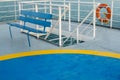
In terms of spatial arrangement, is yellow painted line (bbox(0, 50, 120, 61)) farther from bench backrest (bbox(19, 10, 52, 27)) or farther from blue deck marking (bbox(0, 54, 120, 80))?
bench backrest (bbox(19, 10, 52, 27))

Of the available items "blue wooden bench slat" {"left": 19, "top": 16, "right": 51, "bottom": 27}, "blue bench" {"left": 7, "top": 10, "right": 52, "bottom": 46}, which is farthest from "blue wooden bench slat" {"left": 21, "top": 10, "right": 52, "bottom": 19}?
"blue wooden bench slat" {"left": 19, "top": 16, "right": 51, "bottom": 27}

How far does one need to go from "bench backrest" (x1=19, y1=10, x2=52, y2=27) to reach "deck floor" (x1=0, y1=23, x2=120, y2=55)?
43cm

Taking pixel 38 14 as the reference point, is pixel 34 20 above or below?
Result: below

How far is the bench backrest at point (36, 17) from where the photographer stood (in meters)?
5.04

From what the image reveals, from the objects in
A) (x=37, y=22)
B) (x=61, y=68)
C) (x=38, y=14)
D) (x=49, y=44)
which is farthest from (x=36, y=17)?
(x=61, y=68)

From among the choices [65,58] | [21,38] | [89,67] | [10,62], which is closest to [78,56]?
[65,58]

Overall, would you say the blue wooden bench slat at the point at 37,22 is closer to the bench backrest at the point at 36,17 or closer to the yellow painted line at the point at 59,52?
the bench backrest at the point at 36,17

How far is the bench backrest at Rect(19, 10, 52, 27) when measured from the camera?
504cm

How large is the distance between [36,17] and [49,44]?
2.86 feet

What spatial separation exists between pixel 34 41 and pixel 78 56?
1433 millimetres

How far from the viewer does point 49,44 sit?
5.15m

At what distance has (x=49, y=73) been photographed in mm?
3648

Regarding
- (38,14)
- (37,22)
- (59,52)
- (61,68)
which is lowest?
(61,68)

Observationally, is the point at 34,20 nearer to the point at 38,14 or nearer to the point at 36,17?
the point at 38,14
